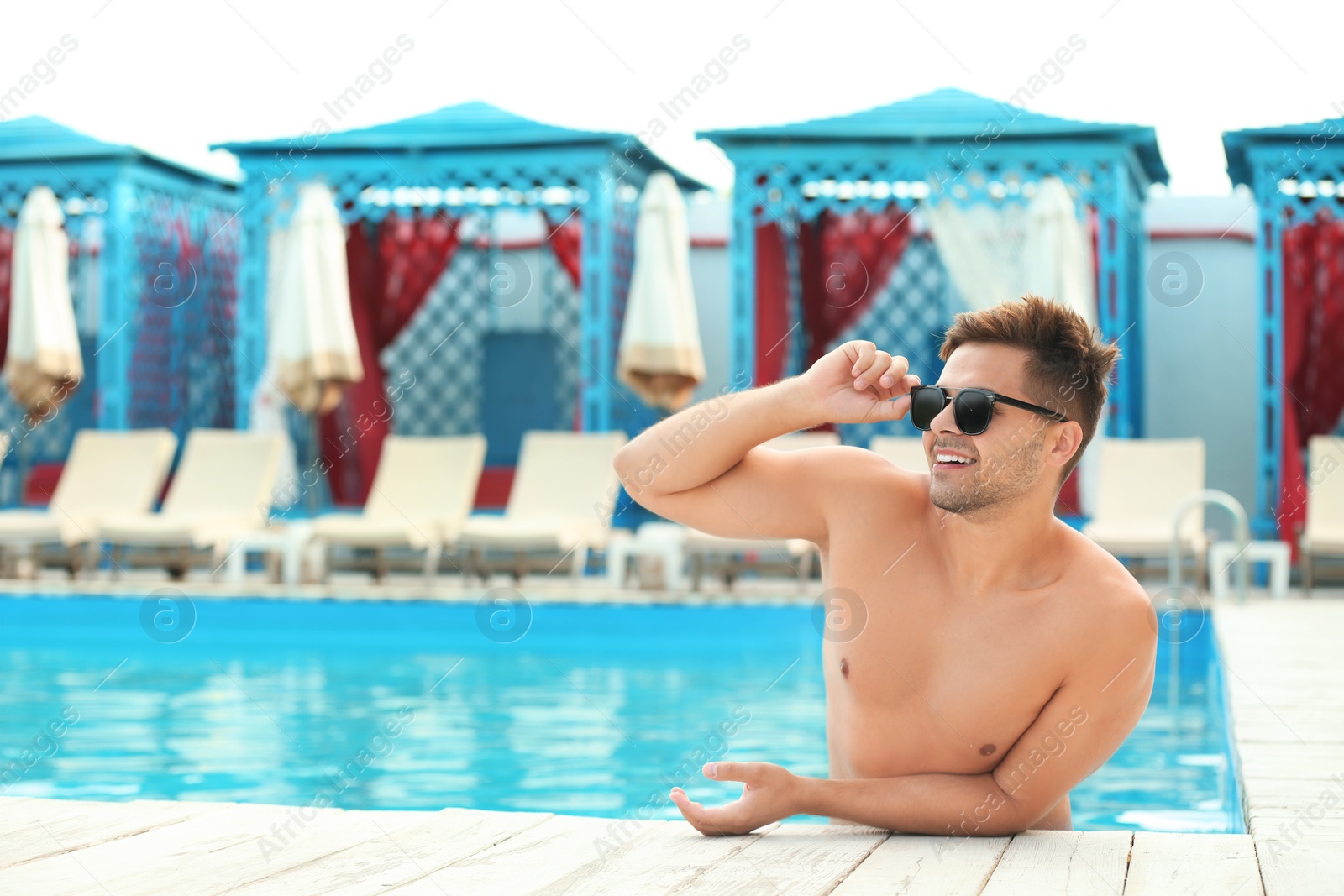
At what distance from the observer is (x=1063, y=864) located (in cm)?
193

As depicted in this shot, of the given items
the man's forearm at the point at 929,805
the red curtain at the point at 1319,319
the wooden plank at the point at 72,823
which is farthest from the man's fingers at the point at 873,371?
the red curtain at the point at 1319,319

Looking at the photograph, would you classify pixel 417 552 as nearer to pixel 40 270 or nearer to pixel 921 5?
pixel 40 270

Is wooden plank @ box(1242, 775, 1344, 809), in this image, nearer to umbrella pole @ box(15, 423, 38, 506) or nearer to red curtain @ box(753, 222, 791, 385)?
red curtain @ box(753, 222, 791, 385)

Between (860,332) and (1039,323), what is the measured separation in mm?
9416

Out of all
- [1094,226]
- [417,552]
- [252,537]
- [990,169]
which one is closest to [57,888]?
[252,537]

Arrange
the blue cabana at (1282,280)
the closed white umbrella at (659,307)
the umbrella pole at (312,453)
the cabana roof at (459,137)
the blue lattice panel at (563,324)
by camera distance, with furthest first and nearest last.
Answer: the blue lattice panel at (563,324) < the umbrella pole at (312,453) < the cabana roof at (459,137) < the closed white umbrella at (659,307) < the blue cabana at (1282,280)

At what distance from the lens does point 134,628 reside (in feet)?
25.0

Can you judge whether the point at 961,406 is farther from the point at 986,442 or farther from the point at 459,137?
the point at 459,137

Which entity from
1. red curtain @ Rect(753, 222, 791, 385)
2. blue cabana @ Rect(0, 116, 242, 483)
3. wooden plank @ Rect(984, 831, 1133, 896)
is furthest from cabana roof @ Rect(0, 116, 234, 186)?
wooden plank @ Rect(984, 831, 1133, 896)

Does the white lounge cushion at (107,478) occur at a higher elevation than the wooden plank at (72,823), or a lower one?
lower

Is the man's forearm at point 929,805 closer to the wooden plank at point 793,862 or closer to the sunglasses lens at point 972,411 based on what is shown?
the wooden plank at point 793,862

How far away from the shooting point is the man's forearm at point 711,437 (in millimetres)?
2041

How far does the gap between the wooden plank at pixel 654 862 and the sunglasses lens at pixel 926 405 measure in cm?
65

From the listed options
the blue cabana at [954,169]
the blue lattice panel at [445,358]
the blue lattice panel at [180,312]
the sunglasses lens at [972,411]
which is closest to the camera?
the sunglasses lens at [972,411]
